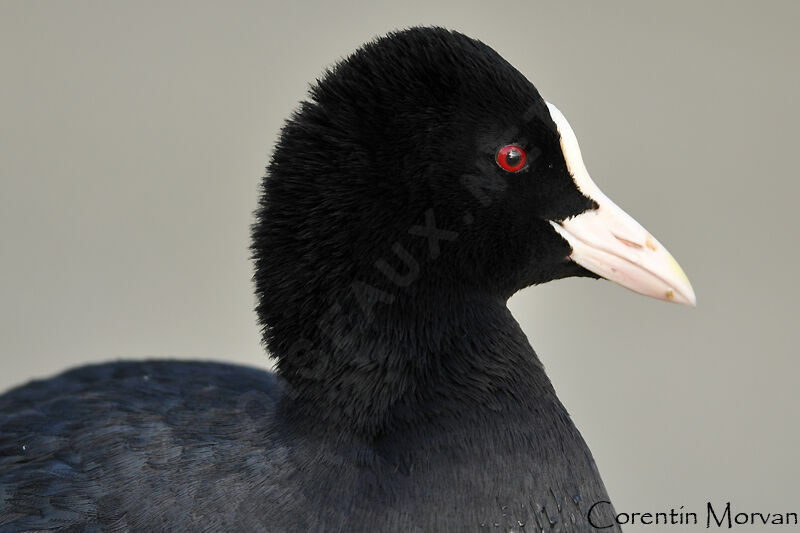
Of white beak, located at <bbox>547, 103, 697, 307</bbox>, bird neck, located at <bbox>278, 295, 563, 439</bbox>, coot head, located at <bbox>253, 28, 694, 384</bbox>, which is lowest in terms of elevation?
bird neck, located at <bbox>278, 295, 563, 439</bbox>

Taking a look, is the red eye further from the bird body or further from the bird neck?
the bird neck

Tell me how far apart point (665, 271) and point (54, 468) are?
3.09ft

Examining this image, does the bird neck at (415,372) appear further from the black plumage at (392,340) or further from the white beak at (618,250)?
the white beak at (618,250)

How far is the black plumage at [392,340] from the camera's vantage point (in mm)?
1550

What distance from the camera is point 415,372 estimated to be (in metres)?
1.61

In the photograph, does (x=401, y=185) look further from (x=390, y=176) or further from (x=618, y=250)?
(x=618, y=250)

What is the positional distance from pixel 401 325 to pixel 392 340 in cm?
2

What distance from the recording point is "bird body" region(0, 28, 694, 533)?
1.55 m

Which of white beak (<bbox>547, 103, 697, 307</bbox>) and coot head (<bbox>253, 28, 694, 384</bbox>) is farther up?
coot head (<bbox>253, 28, 694, 384</bbox>)

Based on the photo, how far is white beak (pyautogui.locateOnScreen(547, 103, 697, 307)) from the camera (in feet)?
5.39

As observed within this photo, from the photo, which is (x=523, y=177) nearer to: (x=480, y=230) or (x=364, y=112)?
(x=480, y=230)

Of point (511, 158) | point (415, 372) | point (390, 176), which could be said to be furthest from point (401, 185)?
point (415, 372)

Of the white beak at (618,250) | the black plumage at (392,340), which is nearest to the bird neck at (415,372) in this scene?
the black plumage at (392,340)

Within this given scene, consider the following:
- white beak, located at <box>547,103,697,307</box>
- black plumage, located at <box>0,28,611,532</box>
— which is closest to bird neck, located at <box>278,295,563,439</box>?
black plumage, located at <box>0,28,611,532</box>
